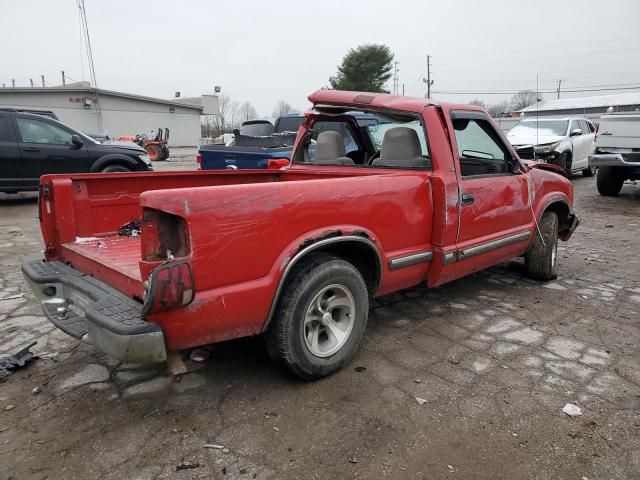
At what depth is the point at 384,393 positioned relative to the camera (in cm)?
281

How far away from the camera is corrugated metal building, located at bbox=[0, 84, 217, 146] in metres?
28.1

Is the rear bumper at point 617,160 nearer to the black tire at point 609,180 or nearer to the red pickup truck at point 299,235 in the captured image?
the black tire at point 609,180

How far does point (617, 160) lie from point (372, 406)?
31.7ft

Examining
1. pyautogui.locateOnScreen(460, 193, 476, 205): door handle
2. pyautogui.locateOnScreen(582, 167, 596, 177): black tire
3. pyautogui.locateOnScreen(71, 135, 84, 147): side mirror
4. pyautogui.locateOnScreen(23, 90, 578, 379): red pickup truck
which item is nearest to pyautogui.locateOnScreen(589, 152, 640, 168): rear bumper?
pyautogui.locateOnScreen(582, 167, 596, 177): black tire

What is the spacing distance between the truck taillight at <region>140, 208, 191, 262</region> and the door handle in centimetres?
220

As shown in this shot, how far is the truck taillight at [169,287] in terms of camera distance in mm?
2090

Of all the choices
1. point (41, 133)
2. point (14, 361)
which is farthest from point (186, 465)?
point (41, 133)

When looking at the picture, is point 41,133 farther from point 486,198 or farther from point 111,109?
point 111,109

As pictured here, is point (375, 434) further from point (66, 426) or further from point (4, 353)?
point (4, 353)

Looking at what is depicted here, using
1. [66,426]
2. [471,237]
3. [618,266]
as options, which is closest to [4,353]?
[66,426]

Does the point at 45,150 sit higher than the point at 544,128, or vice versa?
the point at 544,128

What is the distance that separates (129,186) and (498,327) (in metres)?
3.23

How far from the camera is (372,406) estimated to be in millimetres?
2672

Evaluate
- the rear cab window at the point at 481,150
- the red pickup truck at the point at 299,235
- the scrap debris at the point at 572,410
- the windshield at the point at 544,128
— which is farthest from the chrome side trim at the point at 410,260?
the windshield at the point at 544,128
